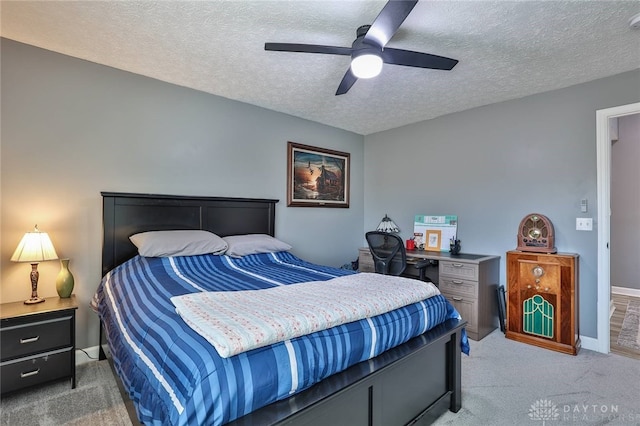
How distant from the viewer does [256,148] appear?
3.78 m

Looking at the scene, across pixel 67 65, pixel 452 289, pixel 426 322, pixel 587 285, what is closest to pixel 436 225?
pixel 452 289

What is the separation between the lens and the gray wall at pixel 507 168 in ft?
9.88

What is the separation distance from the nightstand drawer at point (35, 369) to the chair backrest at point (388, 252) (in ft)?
9.13

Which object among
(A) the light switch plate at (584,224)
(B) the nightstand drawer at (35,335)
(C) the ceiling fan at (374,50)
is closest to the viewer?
(C) the ceiling fan at (374,50)

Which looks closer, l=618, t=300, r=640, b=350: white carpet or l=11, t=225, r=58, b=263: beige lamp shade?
l=11, t=225, r=58, b=263: beige lamp shade

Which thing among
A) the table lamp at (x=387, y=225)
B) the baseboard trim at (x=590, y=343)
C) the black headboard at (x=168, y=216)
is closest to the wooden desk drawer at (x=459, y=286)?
the baseboard trim at (x=590, y=343)

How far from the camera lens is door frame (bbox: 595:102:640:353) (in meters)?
2.87

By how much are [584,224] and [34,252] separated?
4.56 meters

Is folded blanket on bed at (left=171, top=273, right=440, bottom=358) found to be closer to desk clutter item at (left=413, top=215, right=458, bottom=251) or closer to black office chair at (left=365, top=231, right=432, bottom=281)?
black office chair at (left=365, top=231, right=432, bottom=281)

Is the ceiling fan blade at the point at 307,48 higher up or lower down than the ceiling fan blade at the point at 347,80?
higher up

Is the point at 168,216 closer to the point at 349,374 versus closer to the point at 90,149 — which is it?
the point at 90,149

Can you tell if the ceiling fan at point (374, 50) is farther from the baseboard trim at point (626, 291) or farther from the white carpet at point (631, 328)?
the baseboard trim at point (626, 291)

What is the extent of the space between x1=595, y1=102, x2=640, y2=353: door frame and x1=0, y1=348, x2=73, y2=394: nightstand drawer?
171 inches

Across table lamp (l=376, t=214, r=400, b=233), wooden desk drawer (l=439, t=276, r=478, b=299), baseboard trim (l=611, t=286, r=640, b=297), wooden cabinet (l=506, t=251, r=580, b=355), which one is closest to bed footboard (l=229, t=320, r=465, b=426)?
wooden desk drawer (l=439, t=276, r=478, b=299)
